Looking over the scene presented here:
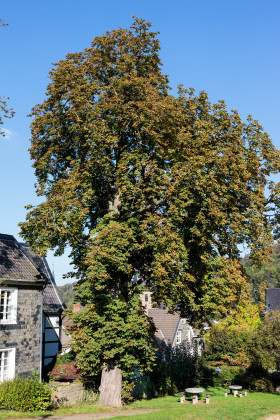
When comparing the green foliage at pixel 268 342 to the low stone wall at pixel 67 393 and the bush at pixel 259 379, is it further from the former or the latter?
the low stone wall at pixel 67 393

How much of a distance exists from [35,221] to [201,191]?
8520 millimetres

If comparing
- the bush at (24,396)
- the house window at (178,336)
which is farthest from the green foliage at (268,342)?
the house window at (178,336)

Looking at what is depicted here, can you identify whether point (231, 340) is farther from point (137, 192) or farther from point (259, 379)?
point (137, 192)

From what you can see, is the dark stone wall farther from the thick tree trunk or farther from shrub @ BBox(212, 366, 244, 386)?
shrub @ BBox(212, 366, 244, 386)

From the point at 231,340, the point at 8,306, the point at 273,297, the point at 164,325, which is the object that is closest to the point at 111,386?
the point at 8,306

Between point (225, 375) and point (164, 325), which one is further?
point (164, 325)

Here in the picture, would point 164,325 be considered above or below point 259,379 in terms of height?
above

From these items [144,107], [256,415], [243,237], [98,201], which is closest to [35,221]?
[98,201]

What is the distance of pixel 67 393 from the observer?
18.9m

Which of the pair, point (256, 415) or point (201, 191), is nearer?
point (256, 415)

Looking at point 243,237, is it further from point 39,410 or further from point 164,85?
point 39,410

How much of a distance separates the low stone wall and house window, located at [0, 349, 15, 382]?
3262 mm

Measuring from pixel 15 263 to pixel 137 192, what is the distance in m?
9.98

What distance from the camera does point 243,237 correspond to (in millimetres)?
19016
